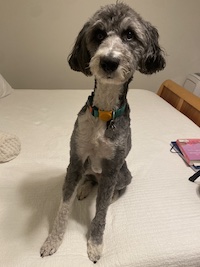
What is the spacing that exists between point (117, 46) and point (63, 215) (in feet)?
1.99

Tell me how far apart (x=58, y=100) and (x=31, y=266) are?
1347mm

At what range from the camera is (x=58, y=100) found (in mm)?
1960

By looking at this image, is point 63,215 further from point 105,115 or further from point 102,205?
point 105,115

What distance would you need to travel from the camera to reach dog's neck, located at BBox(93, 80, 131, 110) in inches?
33.6

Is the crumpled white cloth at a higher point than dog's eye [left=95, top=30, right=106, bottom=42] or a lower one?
lower

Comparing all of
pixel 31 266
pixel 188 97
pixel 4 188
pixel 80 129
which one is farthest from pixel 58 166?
pixel 188 97

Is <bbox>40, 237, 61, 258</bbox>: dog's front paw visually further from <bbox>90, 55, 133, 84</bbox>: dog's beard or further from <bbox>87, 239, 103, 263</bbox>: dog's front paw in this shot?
<bbox>90, 55, 133, 84</bbox>: dog's beard

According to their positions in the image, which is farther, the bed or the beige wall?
the beige wall

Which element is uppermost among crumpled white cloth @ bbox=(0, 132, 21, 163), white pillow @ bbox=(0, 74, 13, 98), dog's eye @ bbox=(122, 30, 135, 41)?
dog's eye @ bbox=(122, 30, 135, 41)

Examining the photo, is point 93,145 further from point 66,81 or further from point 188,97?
point 66,81

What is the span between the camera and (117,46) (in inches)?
30.0

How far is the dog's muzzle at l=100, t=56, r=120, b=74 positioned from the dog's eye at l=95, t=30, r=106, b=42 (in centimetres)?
13

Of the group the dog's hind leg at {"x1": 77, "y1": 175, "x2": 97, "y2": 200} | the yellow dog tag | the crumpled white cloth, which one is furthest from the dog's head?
the crumpled white cloth

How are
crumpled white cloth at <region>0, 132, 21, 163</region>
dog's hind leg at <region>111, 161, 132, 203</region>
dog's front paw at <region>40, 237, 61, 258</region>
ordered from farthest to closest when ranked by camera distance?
1. crumpled white cloth at <region>0, 132, 21, 163</region>
2. dog's hind leg at <region>111, 161, 132, 203</region>
3. dog's front paw at <region>40, 237, 61, 258</region>
